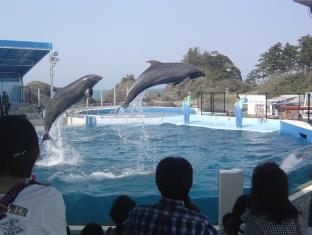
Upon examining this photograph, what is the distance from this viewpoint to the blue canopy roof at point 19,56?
60.9 ft

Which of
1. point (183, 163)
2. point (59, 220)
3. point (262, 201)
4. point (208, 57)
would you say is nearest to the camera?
point (59, 220)

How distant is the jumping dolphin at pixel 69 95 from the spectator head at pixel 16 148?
16.5 ft

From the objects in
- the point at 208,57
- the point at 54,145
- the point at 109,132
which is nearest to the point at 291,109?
the point at 109,132

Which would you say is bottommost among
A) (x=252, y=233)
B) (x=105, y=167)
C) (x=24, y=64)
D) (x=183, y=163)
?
(x=105, y=167)

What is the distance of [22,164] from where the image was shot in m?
1.55

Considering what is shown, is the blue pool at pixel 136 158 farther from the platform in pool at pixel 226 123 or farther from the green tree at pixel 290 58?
the green tree at pixel 290 58

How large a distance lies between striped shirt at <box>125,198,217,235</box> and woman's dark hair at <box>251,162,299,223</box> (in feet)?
1.39

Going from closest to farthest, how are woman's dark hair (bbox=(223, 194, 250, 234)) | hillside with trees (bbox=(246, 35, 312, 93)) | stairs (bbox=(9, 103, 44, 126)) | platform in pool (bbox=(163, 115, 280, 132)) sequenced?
woman's dark hair (bbox=(223, 194, 250, 234)), platform in pool (bbox=(163, 115, 280, 132)), stairs (bbox=(9, 103, 44, 126)), hillside with trees (bbox=(246, 35, 312, 93))

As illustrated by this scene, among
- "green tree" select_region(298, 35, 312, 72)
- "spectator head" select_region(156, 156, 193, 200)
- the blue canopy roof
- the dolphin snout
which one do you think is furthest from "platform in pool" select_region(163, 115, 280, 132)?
"green tree" select_region(298, 35, 312, 72)

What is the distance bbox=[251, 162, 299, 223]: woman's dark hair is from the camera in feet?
7.09

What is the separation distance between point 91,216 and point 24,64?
18890mm

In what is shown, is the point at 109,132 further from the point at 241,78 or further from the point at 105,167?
the point at 241,78

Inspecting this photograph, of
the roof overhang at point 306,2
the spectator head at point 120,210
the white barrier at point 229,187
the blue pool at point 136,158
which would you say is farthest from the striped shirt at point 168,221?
the roof overhang at point 306,2

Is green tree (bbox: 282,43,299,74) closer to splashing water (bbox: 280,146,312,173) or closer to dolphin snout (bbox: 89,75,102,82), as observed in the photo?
dolphin snout (bbox: 89,75,102,82)
